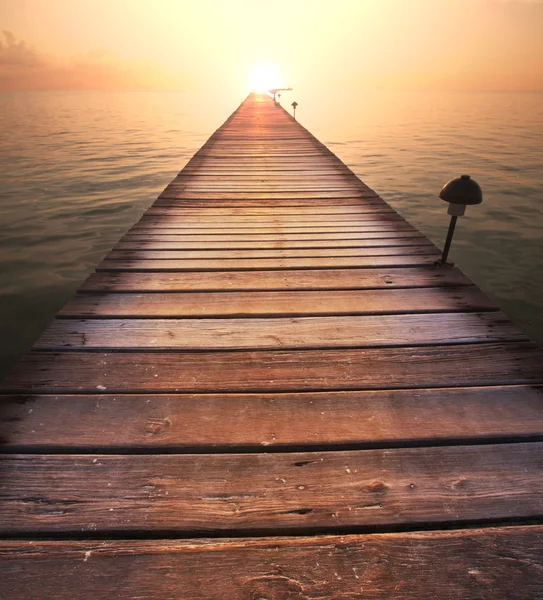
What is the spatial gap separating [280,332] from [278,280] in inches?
29.8

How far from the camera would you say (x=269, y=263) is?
335 cm

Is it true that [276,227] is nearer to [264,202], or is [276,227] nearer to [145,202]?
[264,202]

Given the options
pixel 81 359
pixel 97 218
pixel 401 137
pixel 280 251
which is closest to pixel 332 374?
pixel 81 359

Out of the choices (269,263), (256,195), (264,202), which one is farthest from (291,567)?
(256,195)

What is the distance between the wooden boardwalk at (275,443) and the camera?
3.98ft

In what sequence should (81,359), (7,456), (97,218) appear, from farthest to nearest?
(97,218)
(81,359)
(7,456)

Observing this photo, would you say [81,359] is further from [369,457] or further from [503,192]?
[503,192]

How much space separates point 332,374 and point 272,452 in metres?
0.61

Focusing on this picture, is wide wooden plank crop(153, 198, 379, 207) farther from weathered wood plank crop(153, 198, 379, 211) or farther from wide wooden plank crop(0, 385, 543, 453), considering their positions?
wide wooden plank crop(0, 385, 543, 453)

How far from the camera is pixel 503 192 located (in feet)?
35.2

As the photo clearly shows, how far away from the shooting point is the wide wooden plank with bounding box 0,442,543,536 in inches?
52.6

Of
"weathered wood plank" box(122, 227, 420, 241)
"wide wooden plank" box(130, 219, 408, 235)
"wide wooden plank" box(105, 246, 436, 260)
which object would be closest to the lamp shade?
"wide wooden plank" box(105, 246, 436, 260)

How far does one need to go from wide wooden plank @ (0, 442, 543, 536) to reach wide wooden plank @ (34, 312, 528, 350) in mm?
795

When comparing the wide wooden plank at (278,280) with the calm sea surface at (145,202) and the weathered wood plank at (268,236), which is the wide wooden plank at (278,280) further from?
the calm sea surface at (145,202)
